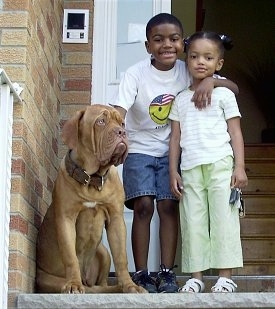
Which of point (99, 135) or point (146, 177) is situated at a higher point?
point (99, 135)

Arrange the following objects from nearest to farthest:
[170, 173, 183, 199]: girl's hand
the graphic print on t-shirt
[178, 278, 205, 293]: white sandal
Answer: [178, 278, 205, 293]: white sandal
[170, 173, 183, 199]: girl's hand
the graphic print on t-shirt

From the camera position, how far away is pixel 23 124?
13.1 ft

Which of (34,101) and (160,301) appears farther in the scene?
(34,101)

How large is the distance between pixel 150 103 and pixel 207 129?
1.44ft

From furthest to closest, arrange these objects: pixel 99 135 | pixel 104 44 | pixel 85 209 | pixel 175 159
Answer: pixel 104 44 → pixel 175 159 → pixel 85 209 → pixel 99 135

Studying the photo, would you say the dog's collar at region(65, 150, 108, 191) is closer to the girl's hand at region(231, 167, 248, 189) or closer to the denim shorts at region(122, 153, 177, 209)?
the denim shorts at region(122, 153, 177, 209)

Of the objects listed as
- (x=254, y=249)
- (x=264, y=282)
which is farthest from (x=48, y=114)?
(x=254, y=249)

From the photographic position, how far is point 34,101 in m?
4.36

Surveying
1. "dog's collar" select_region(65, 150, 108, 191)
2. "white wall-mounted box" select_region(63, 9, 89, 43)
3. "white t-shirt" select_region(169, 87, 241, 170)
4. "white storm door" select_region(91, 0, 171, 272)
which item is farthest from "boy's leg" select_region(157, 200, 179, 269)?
"white wall-mounted box" select_region(63, 9, 89, 43)

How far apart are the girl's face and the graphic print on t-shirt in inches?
9.4

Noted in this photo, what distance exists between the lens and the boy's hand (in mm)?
4445

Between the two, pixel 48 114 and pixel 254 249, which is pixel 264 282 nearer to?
pixel 254 249

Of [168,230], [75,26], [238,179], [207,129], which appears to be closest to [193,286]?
[168,230]

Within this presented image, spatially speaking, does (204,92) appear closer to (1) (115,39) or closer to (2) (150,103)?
(2) (150,103)
